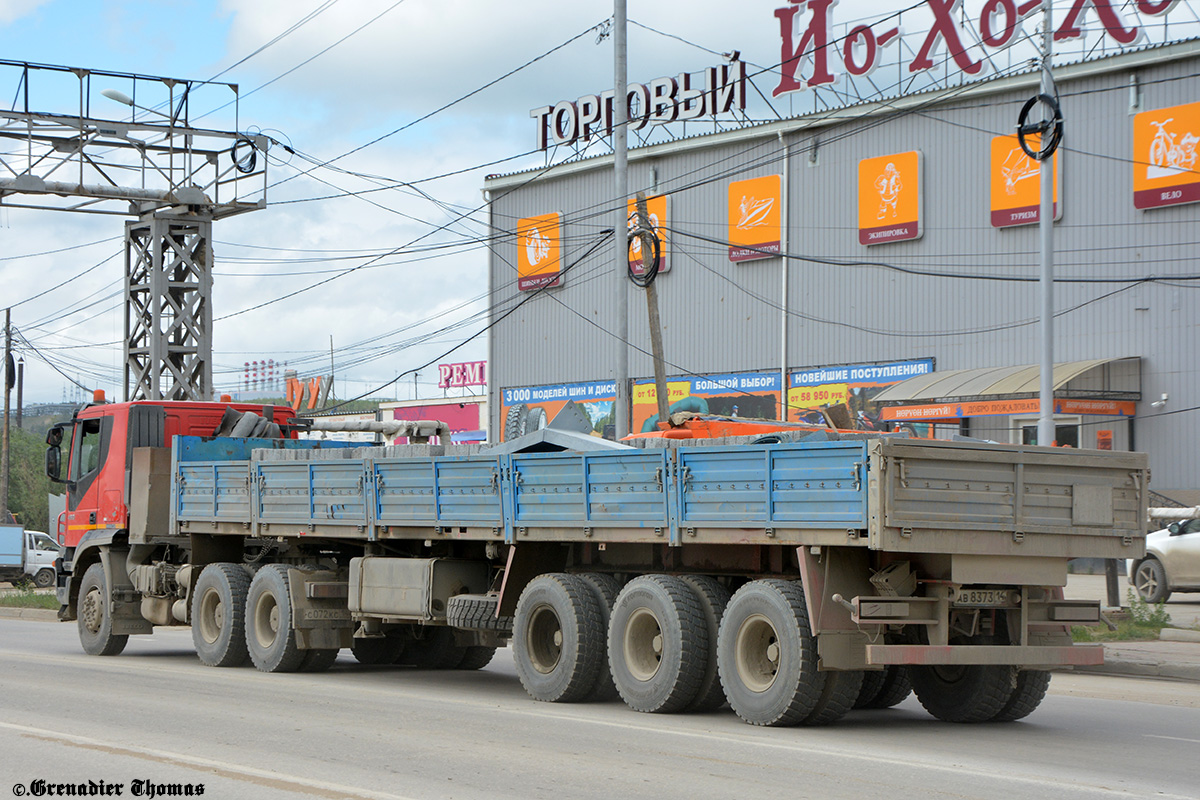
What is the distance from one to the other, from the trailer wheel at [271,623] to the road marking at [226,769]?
477cm

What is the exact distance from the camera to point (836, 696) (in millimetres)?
10461

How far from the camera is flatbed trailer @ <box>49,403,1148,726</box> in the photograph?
32.9ft

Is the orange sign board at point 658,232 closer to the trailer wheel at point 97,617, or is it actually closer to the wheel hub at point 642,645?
the trailer wheel at point 97,617

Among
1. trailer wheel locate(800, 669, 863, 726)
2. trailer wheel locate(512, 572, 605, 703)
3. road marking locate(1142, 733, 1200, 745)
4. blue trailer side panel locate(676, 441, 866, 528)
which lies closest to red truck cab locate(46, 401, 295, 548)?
trailer wheel locate(512, 572, 605, 703)

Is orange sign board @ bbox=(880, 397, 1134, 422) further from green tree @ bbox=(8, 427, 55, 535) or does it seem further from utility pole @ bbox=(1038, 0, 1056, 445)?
green tree @ bbox=(8, 427, 55, 535)

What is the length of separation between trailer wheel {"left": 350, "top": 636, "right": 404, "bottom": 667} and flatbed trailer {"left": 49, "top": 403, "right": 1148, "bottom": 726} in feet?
3.47

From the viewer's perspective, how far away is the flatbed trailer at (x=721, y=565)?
10016mm

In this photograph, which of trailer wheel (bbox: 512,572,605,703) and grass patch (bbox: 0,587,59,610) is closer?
trailer wheel (bbox: 512,572,605,703)

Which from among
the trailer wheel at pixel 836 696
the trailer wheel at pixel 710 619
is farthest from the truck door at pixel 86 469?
the trailer wheel at pixel 836 696

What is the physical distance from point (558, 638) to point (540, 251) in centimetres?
3357

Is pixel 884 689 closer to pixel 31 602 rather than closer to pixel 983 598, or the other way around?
pixel 983 598

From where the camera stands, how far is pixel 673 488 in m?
11.1

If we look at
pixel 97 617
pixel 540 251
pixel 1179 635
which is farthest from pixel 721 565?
pixel 540 251

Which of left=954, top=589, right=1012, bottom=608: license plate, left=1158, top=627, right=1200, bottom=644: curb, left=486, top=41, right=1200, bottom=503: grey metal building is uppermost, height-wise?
left=486, top=41, right=1200, bottom=503: grey metal building
